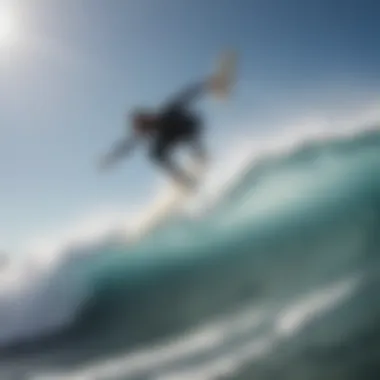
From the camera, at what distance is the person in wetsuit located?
3256 millimetres

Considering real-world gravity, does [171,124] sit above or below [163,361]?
above

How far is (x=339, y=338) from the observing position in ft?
11.6

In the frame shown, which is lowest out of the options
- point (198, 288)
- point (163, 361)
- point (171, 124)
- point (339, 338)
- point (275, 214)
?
point (339, 338)

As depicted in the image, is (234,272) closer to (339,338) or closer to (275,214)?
(275,214)

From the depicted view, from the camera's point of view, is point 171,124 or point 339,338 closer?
point 171,124

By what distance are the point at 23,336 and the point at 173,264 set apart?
101cm

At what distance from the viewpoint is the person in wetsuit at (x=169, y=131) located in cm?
326

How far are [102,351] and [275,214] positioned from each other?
1368 millimetres

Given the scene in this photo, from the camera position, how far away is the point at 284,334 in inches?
139

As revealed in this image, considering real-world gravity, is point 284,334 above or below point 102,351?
below

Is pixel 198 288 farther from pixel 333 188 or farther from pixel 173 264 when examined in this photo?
pixel 333 188

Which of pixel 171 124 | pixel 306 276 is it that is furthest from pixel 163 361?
pixel 171 124

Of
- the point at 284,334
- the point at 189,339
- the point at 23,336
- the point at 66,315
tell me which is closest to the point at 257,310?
the point at 284,334

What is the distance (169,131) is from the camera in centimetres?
329
